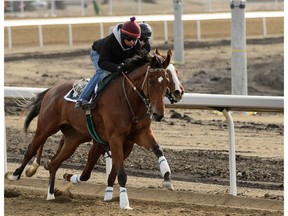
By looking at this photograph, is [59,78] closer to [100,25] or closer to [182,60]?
[182,60]

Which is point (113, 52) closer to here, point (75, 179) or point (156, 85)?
point (156, 85)

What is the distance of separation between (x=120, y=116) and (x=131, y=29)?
2.86ft

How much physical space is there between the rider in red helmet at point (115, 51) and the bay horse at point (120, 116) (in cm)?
16

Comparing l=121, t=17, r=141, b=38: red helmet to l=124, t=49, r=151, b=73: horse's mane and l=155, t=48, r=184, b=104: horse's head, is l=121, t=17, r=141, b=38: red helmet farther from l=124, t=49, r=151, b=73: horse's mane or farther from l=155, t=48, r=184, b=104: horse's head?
l=155, t=48, r=184, b=104: horse's head

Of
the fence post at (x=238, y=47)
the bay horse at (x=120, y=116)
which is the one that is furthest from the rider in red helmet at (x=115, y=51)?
the fence post at (x=238, y=47)

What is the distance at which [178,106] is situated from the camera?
1127 cm

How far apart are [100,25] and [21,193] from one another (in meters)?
22.6

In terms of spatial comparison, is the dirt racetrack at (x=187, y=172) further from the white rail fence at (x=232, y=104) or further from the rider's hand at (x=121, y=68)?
the rider's hand at (x=121, y=68)

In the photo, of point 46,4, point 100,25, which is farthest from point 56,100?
point 46,4

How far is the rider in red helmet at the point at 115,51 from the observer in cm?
947

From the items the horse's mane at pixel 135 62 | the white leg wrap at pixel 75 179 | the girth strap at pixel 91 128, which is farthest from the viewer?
the white leg wrap at pixel 75 179

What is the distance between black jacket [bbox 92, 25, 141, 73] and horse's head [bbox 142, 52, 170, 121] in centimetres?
62

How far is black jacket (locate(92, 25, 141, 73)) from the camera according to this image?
966 centimetres

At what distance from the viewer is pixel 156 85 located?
355 inches
